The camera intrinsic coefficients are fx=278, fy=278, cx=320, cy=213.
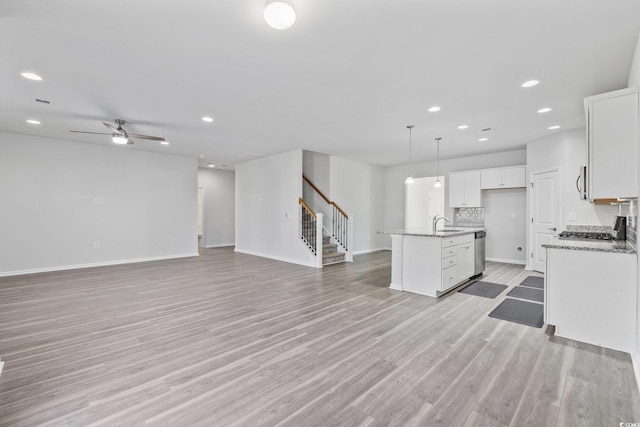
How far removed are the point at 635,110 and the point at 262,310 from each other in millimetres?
Result: 4393

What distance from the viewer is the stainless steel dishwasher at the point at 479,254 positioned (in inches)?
213

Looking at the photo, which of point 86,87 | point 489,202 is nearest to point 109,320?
point 86,87

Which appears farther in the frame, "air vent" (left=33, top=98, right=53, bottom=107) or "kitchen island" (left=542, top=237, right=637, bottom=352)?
"air vent" (left=33, top=98, right=53, bottom=107)

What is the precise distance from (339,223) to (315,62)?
5.29 metres

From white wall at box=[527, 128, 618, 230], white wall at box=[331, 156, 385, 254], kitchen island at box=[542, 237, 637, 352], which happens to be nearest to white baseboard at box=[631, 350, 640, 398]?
kitchen island at box=[542, 237, 637, 352]

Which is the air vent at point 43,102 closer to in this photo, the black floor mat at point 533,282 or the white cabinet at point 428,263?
the white cabinet at point 428,263

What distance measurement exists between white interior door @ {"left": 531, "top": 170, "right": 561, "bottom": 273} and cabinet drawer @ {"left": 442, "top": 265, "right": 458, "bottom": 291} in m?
2.41

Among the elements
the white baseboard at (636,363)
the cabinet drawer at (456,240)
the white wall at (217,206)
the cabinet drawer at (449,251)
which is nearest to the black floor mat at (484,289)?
the cabinet drawer at (449,251)

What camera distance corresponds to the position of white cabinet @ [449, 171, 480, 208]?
23.6ft

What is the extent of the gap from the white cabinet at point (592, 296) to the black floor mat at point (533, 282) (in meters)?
2.22

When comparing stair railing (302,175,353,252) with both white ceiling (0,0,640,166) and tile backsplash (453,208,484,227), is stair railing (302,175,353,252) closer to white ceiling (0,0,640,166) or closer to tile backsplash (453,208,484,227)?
white ceiling (0,0,640,166)

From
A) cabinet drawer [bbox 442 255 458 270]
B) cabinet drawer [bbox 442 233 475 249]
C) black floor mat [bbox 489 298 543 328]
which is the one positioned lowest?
black floor mat [bbox 489 298 543 328]

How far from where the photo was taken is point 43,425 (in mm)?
1711

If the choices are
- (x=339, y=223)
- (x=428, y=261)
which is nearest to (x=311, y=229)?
(x=339, y=223)
